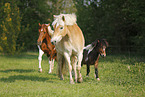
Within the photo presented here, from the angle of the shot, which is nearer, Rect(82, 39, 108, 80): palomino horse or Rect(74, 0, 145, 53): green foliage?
Rect(82, 39, 108, 80): palomino horse

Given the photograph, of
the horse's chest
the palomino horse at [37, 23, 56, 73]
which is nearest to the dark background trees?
the palomino horse at [37, 23, 56, 73]

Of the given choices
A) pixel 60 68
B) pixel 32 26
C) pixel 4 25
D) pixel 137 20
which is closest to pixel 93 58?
pixel 60 68

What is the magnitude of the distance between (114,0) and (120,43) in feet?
19.5

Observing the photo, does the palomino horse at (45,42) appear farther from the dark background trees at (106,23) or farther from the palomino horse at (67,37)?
the dark background trees at (106,23)

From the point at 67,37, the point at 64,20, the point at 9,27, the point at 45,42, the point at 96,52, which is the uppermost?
the point at 64,20

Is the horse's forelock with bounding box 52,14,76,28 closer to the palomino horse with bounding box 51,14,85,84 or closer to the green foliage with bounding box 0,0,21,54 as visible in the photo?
the palomino horse with bounding box 51,14,85,84

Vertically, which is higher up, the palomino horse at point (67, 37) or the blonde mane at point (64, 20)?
the blonde mane at point (64, 20)

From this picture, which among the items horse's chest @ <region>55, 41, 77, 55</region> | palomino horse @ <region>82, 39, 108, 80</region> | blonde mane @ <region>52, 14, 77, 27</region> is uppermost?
blonde mane @ <region>52, 14, 77, 27</region>

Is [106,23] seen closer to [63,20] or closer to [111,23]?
[111,23]

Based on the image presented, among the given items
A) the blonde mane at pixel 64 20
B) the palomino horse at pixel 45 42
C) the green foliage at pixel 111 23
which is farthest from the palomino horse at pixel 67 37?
the green foliage at pixel 111 23

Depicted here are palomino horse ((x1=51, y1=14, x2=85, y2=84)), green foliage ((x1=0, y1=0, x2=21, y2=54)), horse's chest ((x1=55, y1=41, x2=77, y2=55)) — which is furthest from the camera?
green foliage ((x1=0, y1=0, x2=21, y2=54))

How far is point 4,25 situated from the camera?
2430 centimetres

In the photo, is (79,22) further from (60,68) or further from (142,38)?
(60,68)

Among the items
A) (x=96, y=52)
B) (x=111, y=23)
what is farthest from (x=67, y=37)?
(x=111, y=23)
